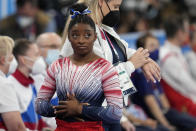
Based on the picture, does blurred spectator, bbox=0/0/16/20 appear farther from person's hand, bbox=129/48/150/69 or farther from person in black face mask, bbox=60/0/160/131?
person's hand, bbox=129/48/150/69

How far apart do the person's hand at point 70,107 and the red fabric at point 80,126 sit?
0.27ft

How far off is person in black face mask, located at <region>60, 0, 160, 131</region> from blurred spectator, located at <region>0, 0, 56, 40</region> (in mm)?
3792

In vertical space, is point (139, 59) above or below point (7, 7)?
below

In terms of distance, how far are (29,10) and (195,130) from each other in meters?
3.32

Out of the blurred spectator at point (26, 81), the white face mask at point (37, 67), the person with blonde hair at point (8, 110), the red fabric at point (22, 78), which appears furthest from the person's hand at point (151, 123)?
the person with blonde hair at point (8, 110)

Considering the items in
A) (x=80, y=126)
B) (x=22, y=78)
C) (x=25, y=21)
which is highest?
(x=25, y=21)

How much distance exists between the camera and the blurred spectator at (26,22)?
288 inches

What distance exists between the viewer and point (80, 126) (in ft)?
9.87

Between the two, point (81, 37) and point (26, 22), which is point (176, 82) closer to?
point (26, 22)

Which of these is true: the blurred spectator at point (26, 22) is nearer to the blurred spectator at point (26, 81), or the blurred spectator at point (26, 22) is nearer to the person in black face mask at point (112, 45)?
the blurred spectator at point (26, 81)

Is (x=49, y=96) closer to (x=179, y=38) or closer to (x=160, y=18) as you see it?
(x=179, y=38)

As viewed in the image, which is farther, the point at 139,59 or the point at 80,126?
the point at 139,59

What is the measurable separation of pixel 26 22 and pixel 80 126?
4.75m

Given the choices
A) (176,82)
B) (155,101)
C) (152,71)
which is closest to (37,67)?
(152,71)
